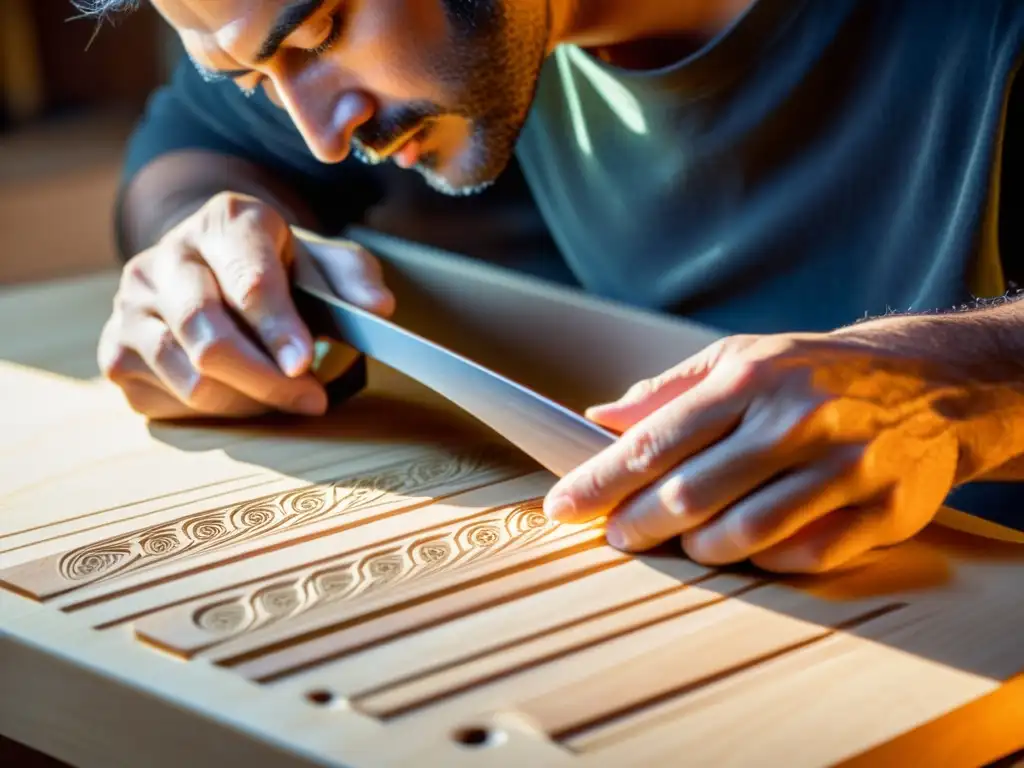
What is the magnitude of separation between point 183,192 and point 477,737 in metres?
0.91

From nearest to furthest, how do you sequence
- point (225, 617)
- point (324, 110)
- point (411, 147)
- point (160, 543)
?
point (225, 617) < point (160, 543) < point (324, 110) < point (411, 147)

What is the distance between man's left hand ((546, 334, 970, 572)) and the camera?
2.34 ft

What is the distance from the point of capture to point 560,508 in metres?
0.77

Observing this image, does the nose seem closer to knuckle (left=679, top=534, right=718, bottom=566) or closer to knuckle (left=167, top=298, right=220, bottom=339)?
knuckle (left=167, top=298, right=220, bottom=339)

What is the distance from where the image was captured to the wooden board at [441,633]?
57 cm

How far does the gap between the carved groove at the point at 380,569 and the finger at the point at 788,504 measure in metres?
0.12

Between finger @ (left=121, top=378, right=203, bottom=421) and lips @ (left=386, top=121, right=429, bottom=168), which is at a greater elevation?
lips @ (left=386, top=121, right=429, bottom=168)

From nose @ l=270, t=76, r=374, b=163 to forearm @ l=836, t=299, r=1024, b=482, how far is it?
0.46 metres

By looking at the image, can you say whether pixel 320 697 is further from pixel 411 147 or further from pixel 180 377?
pixel 411 147

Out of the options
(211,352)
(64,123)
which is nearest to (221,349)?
(211,352)

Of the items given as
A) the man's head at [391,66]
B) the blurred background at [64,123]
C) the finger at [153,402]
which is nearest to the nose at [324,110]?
the man's head at [391,66]

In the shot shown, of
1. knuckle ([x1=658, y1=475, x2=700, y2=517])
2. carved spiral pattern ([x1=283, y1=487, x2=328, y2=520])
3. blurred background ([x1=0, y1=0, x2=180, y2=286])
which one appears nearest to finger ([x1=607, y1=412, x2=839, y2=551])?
knuckle ([x1=658, y1=475, x2=700, y2=517])

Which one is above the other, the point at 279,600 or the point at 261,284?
the point at 261,284

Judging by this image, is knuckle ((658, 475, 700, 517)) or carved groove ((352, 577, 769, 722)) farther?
knuckle ((658, 475, 700, 517))
